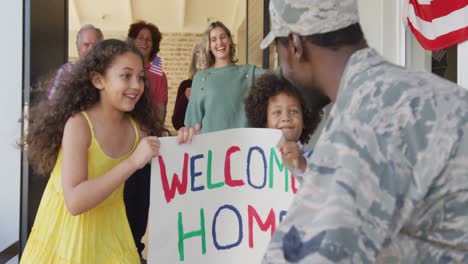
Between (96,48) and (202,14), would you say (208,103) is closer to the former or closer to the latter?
(96,48)

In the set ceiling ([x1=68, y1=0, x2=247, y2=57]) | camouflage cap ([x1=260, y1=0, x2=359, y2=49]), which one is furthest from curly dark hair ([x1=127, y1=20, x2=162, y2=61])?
ceiling ([x1=68, y1=0, x2=247, y2=57])

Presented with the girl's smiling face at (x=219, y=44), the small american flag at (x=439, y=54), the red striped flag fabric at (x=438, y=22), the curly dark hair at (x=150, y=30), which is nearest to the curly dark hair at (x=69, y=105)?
the girl's smiling face at (x=219, y=44)

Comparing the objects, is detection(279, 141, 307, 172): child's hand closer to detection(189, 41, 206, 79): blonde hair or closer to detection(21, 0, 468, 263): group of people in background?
detection(21, 0, 468, 263): group of people in background

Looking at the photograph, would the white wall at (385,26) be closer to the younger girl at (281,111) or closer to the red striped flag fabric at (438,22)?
the red striped flag fabric at (438,22)

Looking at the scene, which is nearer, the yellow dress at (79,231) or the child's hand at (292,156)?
the child's hand at (292,156)

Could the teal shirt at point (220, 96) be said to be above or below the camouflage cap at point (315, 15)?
below

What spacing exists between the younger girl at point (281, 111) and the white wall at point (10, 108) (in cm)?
158

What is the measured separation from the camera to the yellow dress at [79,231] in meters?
2.30

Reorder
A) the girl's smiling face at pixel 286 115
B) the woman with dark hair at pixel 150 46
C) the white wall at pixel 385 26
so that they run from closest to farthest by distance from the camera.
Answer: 1. the girl's smiling face at pixel 286 115
2. the white wall at pixel 385 26
3. the woman with dark hair at pixel 150 46

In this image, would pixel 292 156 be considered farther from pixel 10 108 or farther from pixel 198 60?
pixel 10 108

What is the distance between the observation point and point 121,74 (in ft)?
8.00

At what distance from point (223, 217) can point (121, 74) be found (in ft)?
2.00

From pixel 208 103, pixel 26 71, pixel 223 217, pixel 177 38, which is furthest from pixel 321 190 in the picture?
pixel 177 38

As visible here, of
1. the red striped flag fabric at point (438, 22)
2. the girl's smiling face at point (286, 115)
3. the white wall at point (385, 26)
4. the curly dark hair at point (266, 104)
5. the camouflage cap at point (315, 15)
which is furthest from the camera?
the white wall at point (385, 26)
